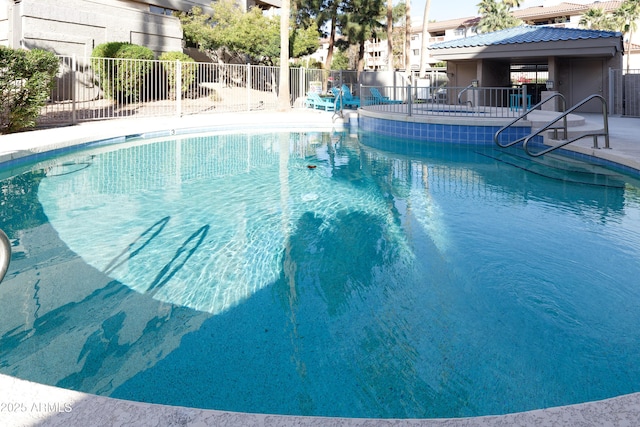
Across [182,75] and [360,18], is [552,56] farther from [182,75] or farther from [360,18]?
[360,18]

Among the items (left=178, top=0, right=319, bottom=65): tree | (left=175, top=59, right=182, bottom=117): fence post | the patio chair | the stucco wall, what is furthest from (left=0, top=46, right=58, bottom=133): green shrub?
(left=178, top=0, right=319, bottom=65): tree

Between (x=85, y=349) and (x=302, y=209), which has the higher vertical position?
(x=302, y=209)

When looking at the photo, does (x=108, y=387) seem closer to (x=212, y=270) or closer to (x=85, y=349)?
(x=85, y=349)

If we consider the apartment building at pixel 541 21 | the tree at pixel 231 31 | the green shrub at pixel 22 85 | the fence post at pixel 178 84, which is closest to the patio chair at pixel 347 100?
the tree at pixel 231 31

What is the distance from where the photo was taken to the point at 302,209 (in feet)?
22.2

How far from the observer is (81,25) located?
20.9 m

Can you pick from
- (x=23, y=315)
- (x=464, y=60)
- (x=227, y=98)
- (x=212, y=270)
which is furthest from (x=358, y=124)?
(x=23, y=315)

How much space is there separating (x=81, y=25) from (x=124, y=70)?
3.54m

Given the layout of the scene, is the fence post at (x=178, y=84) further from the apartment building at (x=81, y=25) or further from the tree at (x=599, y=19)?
the tree at (x=599, y=19)

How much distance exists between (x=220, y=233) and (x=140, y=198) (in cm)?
229

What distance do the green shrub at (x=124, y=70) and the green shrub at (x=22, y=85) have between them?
556cm

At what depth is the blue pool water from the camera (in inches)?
110

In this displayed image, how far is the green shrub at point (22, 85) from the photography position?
1178 cm

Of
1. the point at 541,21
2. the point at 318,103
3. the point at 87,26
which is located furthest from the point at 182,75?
the point at 541,21
